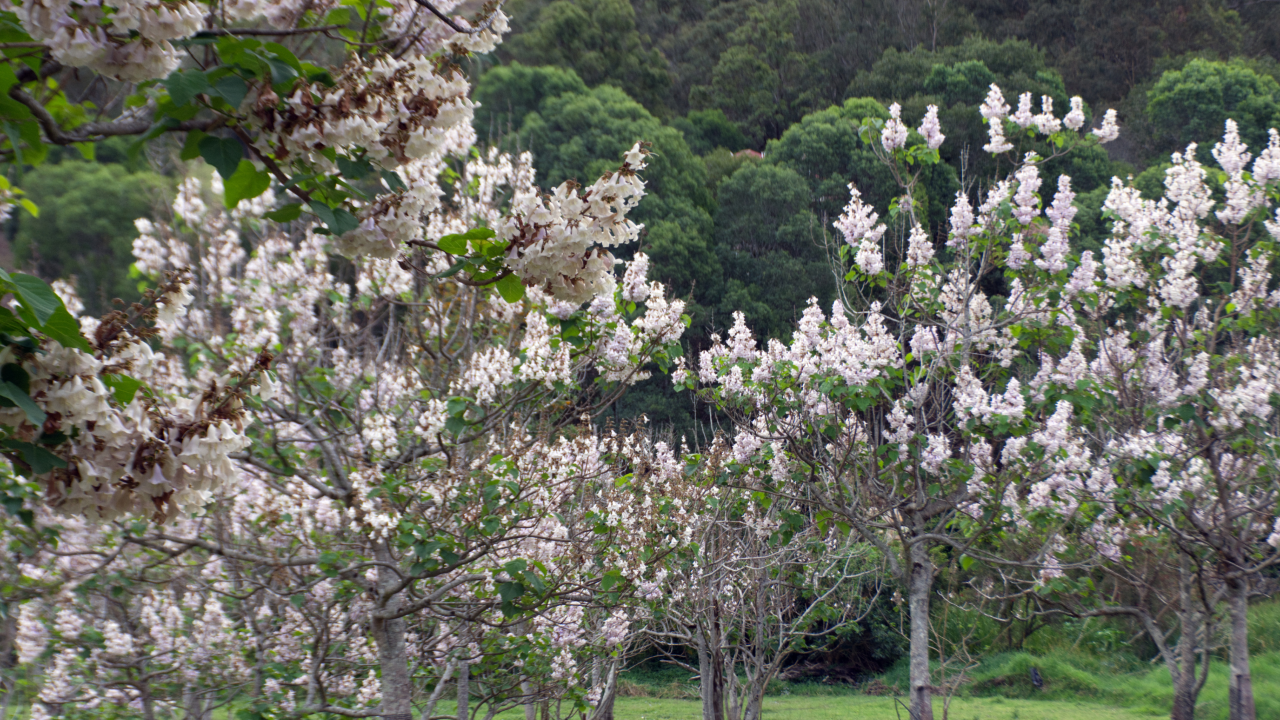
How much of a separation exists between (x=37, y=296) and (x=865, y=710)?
488 inches

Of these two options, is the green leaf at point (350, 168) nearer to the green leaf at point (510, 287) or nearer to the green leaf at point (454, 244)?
the green leaf at point (454, 244)

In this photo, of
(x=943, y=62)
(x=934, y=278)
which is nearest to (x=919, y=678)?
(x=934, y=278)

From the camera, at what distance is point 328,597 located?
432 centimetres

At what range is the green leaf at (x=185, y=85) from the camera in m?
1.18

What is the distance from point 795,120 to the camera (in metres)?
28.2

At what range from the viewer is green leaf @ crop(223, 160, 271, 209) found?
1377mm

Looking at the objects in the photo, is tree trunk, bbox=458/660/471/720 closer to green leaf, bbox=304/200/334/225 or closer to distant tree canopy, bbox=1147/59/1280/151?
green leaf, bbox=304/200/334/225

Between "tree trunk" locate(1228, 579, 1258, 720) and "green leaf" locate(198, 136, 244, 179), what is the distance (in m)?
7.08

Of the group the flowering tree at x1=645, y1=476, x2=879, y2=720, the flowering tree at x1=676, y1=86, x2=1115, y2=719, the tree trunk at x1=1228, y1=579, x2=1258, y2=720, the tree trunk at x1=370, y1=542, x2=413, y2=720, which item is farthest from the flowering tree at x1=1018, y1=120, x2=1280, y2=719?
the tree trunk at x1=370, y1=542, x2=413, y2=720

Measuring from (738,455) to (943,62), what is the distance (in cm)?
2423

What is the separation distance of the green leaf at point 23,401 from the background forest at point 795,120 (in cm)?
1249

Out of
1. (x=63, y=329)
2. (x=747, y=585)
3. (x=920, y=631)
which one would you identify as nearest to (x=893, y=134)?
(x=920, y=631)

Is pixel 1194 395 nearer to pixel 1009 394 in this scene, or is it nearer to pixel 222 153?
pixel 1009 394

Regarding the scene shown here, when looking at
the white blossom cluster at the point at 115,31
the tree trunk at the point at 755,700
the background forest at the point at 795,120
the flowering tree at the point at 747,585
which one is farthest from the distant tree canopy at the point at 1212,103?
the white blossom cluster at the point at 115,31
